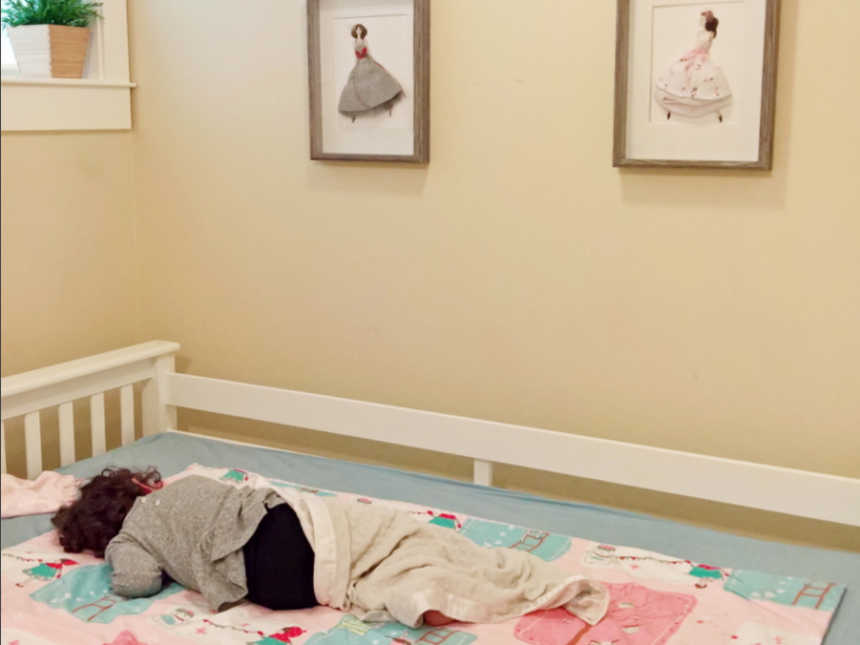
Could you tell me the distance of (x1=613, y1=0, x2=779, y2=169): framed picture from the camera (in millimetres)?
1755

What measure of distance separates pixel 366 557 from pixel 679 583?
0.49 m

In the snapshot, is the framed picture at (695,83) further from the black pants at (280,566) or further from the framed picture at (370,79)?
the black pants at (280,566)

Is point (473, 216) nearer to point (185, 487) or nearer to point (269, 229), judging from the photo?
point (269, 229)

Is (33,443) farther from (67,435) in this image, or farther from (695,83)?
(695,83)

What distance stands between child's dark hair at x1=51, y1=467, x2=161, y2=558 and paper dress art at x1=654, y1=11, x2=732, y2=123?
1.17 metres

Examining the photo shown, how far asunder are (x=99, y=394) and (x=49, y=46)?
27.7 inches

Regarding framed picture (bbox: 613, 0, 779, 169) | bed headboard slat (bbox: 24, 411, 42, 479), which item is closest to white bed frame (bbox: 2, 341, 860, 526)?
bed headboard slat (bbox: 24, 411, 42, 479)

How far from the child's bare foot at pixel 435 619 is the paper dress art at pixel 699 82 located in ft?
3.16

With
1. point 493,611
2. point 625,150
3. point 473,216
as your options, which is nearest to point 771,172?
point 625,150

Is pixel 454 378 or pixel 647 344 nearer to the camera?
pixel 647 344

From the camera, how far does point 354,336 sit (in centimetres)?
225

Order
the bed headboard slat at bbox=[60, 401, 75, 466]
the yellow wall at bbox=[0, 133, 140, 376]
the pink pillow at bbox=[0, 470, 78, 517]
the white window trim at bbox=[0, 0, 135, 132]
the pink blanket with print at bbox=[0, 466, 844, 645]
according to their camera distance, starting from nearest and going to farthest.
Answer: the yellow wall at bbox=[0, 133, 140, 376], the pink blanket with print at bbox=[0, 466, 844, 645], the pink pillow at bbox=[0, 470, 78, 517], the bed headboard slat at bbox=[60, 401, 75, 466], the white window trim at bbox=[0, 0, 135, 132]

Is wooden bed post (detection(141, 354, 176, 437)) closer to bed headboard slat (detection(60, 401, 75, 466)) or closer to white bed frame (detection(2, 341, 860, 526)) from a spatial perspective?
white bed frame (detection(2, 341, 860, 526))

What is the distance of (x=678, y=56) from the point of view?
5.96ft
